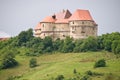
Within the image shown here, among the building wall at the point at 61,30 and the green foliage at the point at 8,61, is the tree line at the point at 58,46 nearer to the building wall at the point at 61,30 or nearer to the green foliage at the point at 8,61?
the green foliage at the point at 8,61

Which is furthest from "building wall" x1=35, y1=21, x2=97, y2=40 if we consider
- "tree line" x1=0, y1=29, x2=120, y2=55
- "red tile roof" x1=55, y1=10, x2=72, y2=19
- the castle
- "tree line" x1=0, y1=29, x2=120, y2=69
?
"red tile roof" x1=55, y1=10, x2=72, y2=19

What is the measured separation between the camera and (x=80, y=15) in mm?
99188

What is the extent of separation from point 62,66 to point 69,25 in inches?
745

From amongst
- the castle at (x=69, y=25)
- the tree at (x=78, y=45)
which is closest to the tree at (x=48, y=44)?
the castle at (x=69, y=25)

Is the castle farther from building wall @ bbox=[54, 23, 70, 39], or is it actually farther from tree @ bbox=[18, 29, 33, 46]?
tree @ bbox=[18, 29, 33, 46]

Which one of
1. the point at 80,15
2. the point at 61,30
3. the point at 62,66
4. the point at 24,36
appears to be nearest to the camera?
the point at 62,66

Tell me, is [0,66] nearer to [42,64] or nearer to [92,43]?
[42,64]

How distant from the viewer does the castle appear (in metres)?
98.4

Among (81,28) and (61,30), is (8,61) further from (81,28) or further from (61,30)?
(81,28)

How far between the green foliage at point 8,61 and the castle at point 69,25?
11808 mm

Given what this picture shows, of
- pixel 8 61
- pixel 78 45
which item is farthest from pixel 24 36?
pixel 78 45

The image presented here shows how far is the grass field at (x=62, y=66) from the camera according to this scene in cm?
7679

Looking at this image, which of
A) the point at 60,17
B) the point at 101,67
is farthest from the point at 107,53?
the point at 60,17

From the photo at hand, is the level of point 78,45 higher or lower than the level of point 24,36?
lower
